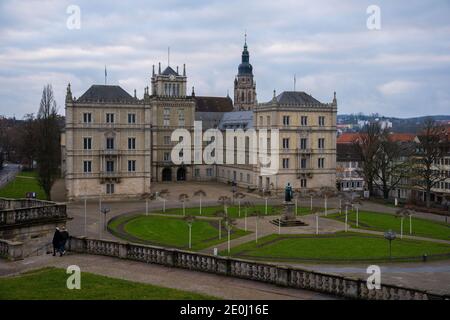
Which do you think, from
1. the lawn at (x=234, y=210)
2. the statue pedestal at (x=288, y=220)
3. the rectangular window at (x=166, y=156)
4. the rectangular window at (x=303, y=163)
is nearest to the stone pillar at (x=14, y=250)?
the statue pedestal at (x=288, y=220)

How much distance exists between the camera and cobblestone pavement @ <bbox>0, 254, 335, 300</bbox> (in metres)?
16.2

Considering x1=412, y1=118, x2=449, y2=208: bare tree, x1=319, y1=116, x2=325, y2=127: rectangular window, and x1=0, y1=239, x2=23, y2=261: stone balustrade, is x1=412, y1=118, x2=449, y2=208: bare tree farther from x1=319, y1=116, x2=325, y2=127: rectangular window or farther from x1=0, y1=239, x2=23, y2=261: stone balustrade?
x1=0, y1=239, x2=23, y2=261: stone balustrade

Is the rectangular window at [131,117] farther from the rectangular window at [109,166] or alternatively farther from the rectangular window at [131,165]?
the rectangular window at [109,166]

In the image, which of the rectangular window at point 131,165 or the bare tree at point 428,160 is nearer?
the bare tree at point 428,160

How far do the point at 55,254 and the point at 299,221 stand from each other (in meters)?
33.2

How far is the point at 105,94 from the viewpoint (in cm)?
7062

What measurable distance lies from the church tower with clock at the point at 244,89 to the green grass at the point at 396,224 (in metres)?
76.6

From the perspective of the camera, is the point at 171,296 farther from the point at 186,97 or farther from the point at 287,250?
the point at 186,97

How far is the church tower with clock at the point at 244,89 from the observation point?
132750 millimetres

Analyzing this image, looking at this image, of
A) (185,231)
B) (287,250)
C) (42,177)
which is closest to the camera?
(287,250)

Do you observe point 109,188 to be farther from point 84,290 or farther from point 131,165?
point 84,290

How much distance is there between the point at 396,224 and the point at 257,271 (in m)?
37.6

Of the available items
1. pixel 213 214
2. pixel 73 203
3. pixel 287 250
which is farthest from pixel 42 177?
pixel 287 250

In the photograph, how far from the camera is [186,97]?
93000mm
